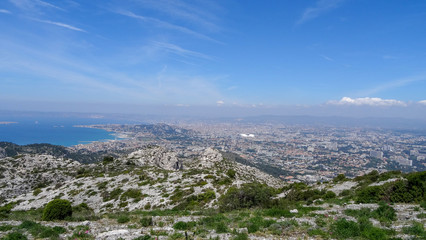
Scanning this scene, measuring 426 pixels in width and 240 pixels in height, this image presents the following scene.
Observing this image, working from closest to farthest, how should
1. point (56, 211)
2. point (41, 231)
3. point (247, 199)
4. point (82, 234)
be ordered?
point (82, 234), point (41, 231), point (56, 211), point (247, 199)

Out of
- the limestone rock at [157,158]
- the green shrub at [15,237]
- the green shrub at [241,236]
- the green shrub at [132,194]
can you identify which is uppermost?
the green shrub at [241,236]

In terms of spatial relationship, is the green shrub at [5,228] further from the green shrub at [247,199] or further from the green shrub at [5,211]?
the green shrub at [247,199]

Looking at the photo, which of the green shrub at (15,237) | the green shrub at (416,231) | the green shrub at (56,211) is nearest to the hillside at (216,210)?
the green shrub at (416,231)

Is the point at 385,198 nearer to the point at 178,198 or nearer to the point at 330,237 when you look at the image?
the point at 330,237

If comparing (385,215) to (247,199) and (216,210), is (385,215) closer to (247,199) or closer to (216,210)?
(247,199)

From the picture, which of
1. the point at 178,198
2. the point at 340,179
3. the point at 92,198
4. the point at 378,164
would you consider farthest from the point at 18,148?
the point at 378,164

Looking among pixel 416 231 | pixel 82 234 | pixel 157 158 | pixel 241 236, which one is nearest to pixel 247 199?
pixel 241 236

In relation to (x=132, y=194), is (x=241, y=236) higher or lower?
higher
